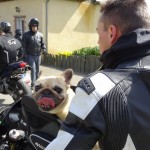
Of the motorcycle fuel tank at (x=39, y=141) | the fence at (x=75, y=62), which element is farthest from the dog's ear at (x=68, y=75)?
the fence at (x=75, y=62)

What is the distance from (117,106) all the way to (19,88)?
5.87 metres

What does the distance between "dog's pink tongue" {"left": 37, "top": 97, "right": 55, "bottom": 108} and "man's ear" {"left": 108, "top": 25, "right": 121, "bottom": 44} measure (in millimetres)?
1349

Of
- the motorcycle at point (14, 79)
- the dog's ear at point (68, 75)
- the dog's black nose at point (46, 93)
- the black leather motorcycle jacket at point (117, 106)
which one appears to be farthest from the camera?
the motorcycle at point (14, 79)

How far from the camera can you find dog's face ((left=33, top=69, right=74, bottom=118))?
2.82 meters

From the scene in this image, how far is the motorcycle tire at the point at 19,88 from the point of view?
6.96m

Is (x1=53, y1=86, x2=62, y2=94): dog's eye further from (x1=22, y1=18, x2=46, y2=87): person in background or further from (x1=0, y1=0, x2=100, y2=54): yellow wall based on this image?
(x1=0, y1=0, x2=100, y2=54): yellow wall

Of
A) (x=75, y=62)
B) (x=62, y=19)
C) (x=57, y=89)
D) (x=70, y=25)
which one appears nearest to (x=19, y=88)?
(x=57, y=89)

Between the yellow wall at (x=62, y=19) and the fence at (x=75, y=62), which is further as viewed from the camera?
the yellow wall at (x=62, y=19)

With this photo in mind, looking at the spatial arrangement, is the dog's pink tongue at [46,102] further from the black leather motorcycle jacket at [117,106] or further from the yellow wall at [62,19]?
the yellow wall at [62,19]

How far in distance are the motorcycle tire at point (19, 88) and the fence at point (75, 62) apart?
18.8ft

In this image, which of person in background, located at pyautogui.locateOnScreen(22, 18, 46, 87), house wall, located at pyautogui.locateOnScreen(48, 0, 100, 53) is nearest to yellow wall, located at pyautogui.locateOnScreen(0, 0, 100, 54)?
house wall, located at pyautogui.locateOnScreen(48, 0, 100, 53)

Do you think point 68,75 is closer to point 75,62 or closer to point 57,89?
point 57,89

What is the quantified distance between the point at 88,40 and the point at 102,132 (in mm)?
18094

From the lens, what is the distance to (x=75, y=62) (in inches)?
543
